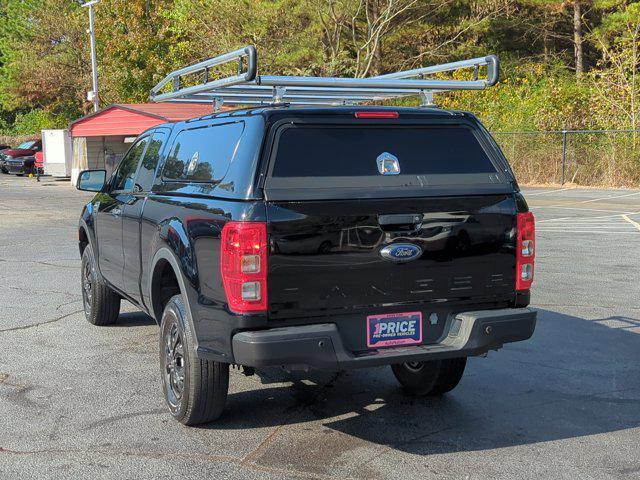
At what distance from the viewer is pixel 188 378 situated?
5.20 meters

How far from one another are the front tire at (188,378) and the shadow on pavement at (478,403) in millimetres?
204

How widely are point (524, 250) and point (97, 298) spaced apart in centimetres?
438

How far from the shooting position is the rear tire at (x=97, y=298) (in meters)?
8.02

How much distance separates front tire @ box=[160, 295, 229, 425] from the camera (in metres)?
5.16

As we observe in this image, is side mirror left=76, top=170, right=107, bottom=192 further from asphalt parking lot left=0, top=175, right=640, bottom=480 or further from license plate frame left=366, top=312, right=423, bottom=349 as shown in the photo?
license plate frame left=366, top=312, right=423, bottom=349

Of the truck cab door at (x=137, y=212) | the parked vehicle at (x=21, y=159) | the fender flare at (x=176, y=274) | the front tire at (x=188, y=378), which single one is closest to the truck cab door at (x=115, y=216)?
the truck cab door at (x=137, y=212)

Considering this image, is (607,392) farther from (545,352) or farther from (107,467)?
(107,467)

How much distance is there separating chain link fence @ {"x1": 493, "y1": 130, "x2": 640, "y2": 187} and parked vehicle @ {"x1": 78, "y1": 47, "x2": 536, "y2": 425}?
24.9 metres

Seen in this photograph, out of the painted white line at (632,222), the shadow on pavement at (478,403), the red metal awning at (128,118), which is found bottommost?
the shadow on pavement at (478,403)

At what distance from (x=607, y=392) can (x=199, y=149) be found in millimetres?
3301

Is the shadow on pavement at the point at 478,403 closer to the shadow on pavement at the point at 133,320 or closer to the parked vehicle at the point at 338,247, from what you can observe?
the parked vehicle at the point at 338,247

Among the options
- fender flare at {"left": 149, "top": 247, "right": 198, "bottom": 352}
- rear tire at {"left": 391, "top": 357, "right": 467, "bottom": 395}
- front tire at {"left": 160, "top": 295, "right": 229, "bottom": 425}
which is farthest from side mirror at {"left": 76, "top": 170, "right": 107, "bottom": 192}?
rear tire at {"left": 391, "top": 357, "right": 467, "bottom": 395}

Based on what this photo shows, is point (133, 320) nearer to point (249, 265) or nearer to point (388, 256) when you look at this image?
point (249, 265)

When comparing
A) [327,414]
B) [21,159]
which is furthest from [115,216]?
[21,159]
